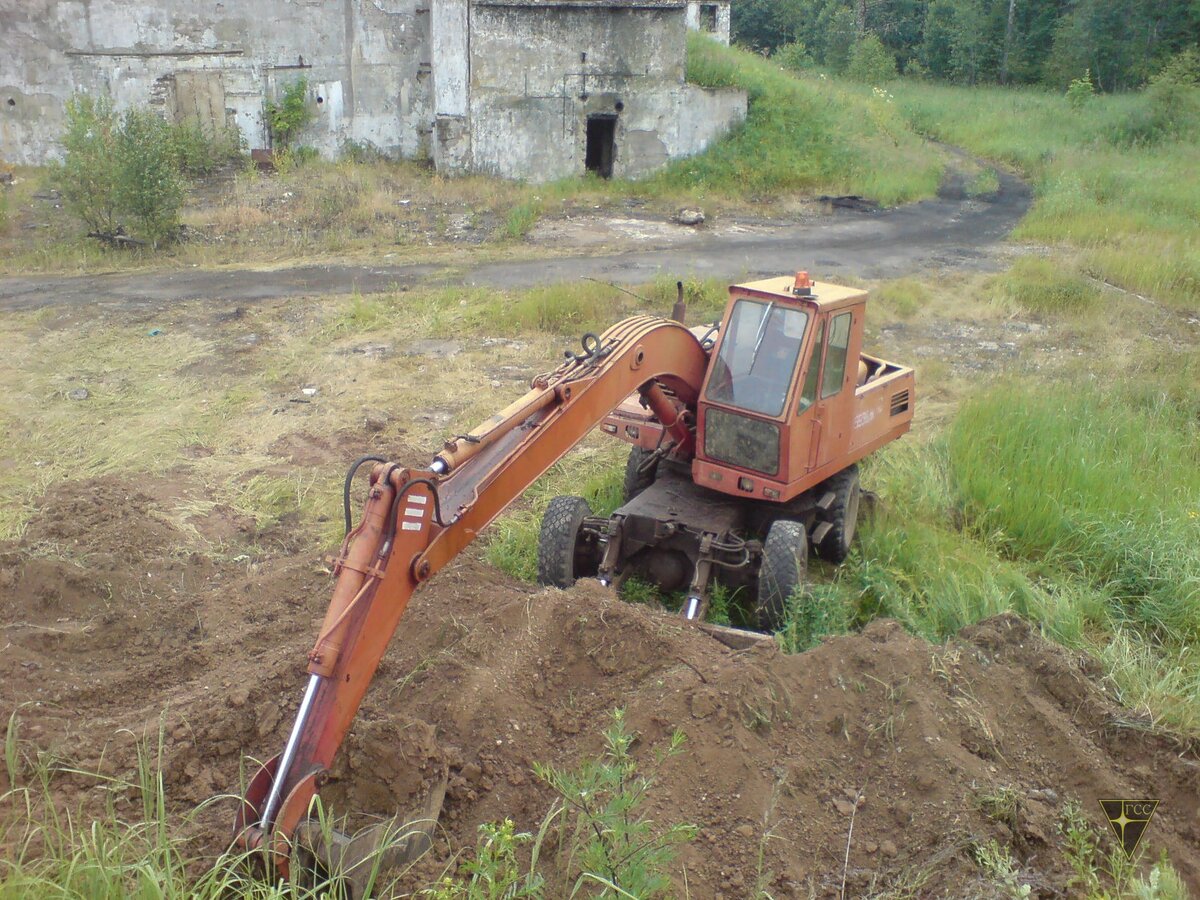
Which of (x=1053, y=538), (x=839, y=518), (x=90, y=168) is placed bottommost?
(x=1053, y=538)

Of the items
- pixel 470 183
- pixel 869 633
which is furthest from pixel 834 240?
pixel 869 633

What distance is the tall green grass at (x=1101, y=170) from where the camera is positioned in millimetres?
16312

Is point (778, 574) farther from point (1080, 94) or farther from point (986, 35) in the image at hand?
point (986, 35)

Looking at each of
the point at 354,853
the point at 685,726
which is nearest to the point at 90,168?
the point at 685,726

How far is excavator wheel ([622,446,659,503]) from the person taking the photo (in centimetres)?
795

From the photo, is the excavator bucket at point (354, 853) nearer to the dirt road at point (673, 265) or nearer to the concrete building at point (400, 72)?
the dirt road at point (673, 265)

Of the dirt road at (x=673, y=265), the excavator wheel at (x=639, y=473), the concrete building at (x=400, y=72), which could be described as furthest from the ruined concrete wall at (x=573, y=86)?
the excavator wheel at (x=639, y=473)

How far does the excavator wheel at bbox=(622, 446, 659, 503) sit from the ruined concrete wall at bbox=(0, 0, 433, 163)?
17.8 metres

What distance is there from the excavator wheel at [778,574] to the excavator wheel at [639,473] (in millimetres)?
1573

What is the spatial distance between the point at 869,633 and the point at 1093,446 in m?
3.88

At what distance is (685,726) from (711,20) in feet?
110

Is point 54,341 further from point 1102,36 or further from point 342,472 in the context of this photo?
point 1102,36

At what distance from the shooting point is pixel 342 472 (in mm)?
9250

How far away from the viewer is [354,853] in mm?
3916
